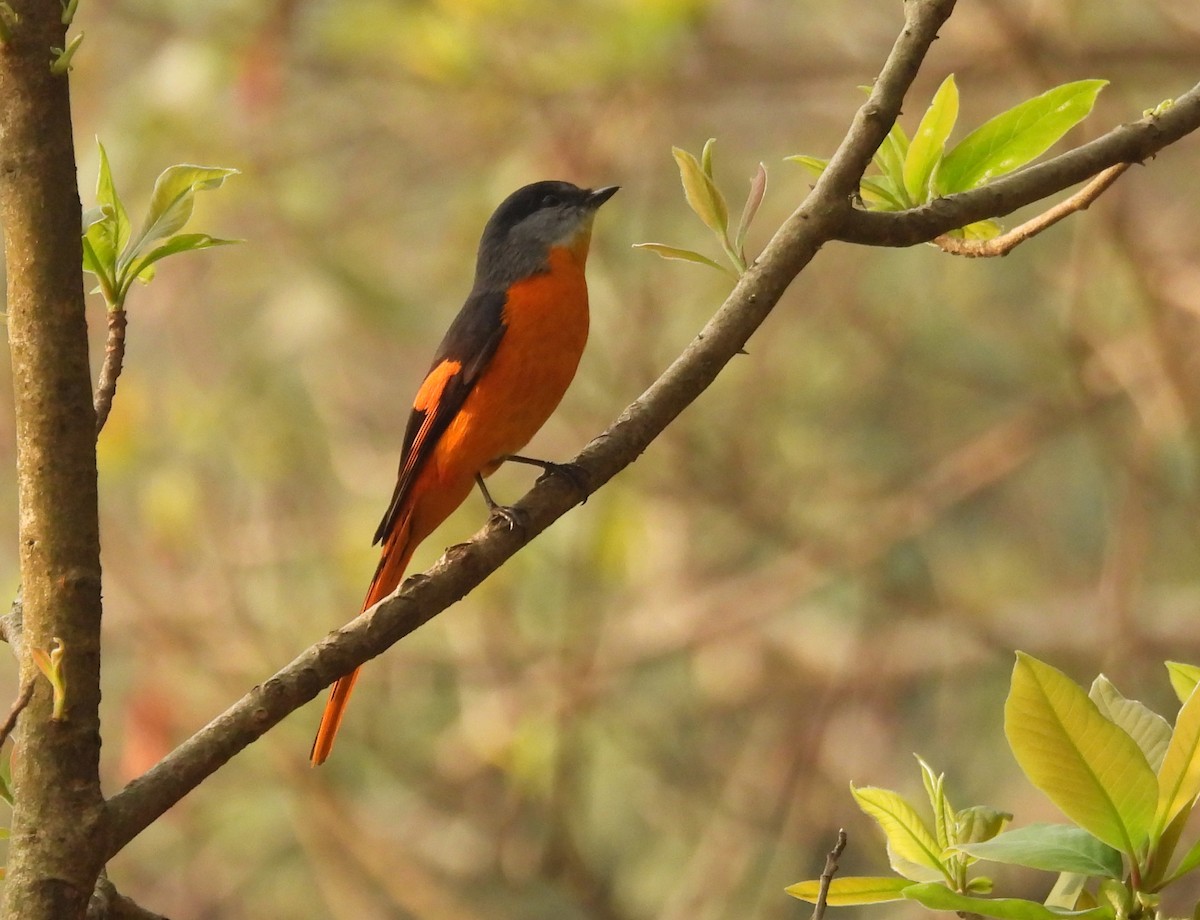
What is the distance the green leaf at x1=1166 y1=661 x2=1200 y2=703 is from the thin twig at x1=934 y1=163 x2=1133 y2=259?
2.08ft

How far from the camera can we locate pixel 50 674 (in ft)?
4.52

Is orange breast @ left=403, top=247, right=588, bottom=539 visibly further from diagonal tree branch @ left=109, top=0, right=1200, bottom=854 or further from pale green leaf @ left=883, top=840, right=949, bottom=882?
pale green leaf @ left=883, top=840, right=949, bottom=882

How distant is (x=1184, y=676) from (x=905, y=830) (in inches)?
15.0

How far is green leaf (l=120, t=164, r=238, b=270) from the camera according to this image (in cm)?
180

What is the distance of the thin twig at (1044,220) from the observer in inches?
75.1

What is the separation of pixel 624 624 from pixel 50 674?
503cm

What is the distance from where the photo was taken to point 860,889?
1.46 m

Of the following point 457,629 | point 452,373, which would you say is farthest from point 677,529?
point 452,373

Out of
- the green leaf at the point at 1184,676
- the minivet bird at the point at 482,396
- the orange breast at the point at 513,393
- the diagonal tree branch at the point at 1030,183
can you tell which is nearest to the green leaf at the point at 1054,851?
the green leaf at the point at 1184,676

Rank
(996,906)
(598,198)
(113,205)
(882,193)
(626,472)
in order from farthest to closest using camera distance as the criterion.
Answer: (626,472), (598,198), (882,193), (113,205), (996,906)

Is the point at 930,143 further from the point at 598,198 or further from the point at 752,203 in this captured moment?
the point at 598,198

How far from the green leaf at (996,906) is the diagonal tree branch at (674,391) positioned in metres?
0.71

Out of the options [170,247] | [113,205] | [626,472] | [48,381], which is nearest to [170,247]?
[170,247]

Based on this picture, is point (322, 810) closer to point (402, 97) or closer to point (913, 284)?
point (402, 97)
